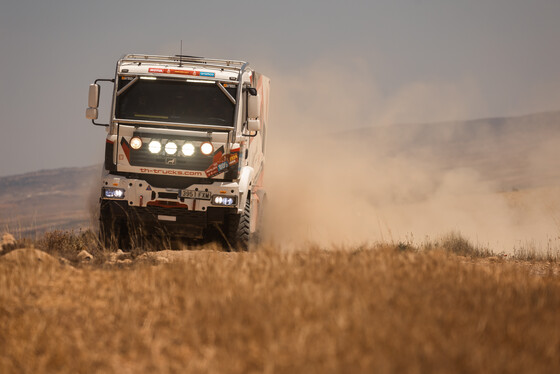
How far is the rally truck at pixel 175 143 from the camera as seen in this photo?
44.6ft

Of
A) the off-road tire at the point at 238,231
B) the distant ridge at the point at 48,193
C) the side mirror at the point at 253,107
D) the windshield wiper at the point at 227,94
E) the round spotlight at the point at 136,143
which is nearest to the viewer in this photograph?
the round spotlight at the point at 136,143

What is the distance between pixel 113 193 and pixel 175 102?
6.08ft

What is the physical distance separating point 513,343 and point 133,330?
117 inches

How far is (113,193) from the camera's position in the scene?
45.2 ft

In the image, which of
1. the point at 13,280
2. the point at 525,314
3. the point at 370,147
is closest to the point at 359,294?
the point at 525,314

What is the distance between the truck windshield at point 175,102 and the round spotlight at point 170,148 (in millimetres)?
406

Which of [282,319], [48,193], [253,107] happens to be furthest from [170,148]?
[48,193]

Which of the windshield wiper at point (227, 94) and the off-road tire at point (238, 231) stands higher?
the windshield wiper at point (227, 94)

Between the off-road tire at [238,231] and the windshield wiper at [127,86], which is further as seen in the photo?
the off-road tire at [238,231]

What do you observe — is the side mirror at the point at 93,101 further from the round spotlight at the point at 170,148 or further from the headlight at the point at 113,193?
the round spotlight at the point at 170,148

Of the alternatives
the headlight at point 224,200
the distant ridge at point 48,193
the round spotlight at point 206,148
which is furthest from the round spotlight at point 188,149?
the distant ridge at point 48,193

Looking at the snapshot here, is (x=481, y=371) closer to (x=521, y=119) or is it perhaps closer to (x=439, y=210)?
(x=439, y=210)

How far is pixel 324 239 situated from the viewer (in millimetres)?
25312

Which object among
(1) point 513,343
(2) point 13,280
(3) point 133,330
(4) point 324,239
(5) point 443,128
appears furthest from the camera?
(5) point 443,128
